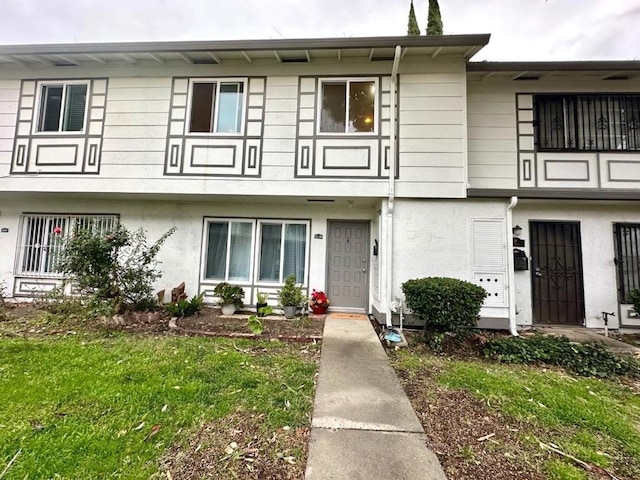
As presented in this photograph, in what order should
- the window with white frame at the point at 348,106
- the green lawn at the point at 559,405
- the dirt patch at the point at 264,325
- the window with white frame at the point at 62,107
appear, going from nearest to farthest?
the green lawn at the point at 559,405 → the dirt patch at the point at 264,325 → the window with white frame at the point at 348,106 → the window with white frame at the point at 62,107

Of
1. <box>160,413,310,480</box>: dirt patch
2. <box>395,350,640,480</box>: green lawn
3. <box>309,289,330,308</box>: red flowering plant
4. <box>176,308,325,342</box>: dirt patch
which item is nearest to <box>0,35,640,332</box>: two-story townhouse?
<box>309,289,330,308</box>: red flowering plant

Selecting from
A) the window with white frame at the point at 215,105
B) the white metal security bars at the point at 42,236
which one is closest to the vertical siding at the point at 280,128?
the window with white frame at the point at 215,105

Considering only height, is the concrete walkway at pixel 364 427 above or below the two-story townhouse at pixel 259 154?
below

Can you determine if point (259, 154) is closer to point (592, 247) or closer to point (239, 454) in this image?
point (239, 454)

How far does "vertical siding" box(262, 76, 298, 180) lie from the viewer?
6266 millimetres

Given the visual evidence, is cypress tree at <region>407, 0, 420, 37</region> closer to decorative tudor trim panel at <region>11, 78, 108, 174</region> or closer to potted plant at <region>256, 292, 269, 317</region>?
decorative tudor trim panel at <region>11, 78, 108, 174</region>

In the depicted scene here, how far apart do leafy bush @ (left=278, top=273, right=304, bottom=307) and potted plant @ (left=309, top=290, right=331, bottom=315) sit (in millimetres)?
276

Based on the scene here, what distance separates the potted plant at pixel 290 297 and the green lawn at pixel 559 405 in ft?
8.91

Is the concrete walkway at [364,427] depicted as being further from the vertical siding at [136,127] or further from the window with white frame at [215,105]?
the vertical siding at [136,127]

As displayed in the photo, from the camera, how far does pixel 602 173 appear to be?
634 centimetres

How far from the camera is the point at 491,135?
671 centimetres

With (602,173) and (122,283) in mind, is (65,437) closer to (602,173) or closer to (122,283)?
(122,283)

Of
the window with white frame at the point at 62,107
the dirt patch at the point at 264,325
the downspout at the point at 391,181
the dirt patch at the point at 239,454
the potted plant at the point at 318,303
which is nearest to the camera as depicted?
the dirt patch at the point at 239,454

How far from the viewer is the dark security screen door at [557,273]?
251 inches
